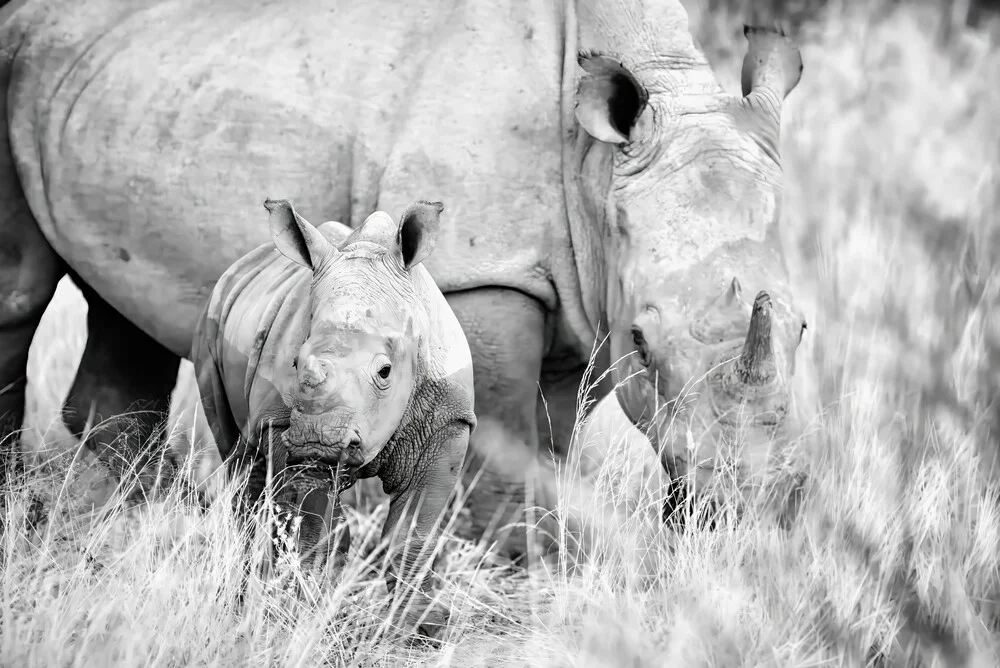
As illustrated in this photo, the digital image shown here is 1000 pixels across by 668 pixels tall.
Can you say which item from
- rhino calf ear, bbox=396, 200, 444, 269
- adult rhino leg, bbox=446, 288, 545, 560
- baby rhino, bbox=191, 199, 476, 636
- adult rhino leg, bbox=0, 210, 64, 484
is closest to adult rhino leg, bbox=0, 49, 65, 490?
adult rhino leg, bbox=0, 210, 64, 484

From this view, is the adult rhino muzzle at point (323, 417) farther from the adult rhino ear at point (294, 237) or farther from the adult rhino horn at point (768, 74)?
the adult rhino horn at point (768, 74)

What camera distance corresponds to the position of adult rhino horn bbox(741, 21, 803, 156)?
4.38 m

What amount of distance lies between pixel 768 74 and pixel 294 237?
1979mm

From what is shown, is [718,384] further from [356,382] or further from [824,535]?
[356,382]

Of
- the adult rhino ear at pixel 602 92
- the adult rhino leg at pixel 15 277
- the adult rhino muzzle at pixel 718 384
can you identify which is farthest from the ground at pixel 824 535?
the adult rhino leg at pixel 15 277

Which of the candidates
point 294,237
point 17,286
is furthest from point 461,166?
point 17,286

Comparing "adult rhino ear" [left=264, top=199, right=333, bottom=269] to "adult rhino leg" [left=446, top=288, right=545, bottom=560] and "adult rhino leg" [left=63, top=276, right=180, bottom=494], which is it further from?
"adult rhino leg" [left=63, top=276, right=180, bottom=494]

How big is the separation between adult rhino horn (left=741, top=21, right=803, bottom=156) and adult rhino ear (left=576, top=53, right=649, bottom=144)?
47 cm

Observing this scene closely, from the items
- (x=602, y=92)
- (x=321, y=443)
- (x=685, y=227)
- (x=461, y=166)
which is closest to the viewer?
(x=321, y=443)

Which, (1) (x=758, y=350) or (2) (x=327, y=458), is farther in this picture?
(1) (x=758, y=350)

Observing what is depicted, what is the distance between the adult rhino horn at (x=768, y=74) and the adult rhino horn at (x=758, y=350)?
40.5 inches

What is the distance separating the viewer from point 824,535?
11.5 ft

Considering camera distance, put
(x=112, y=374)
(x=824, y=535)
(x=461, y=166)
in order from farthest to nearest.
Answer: (x=112, y=374) < (x=461, y=166) < (x=824, y=535)

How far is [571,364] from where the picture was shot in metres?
4.84
